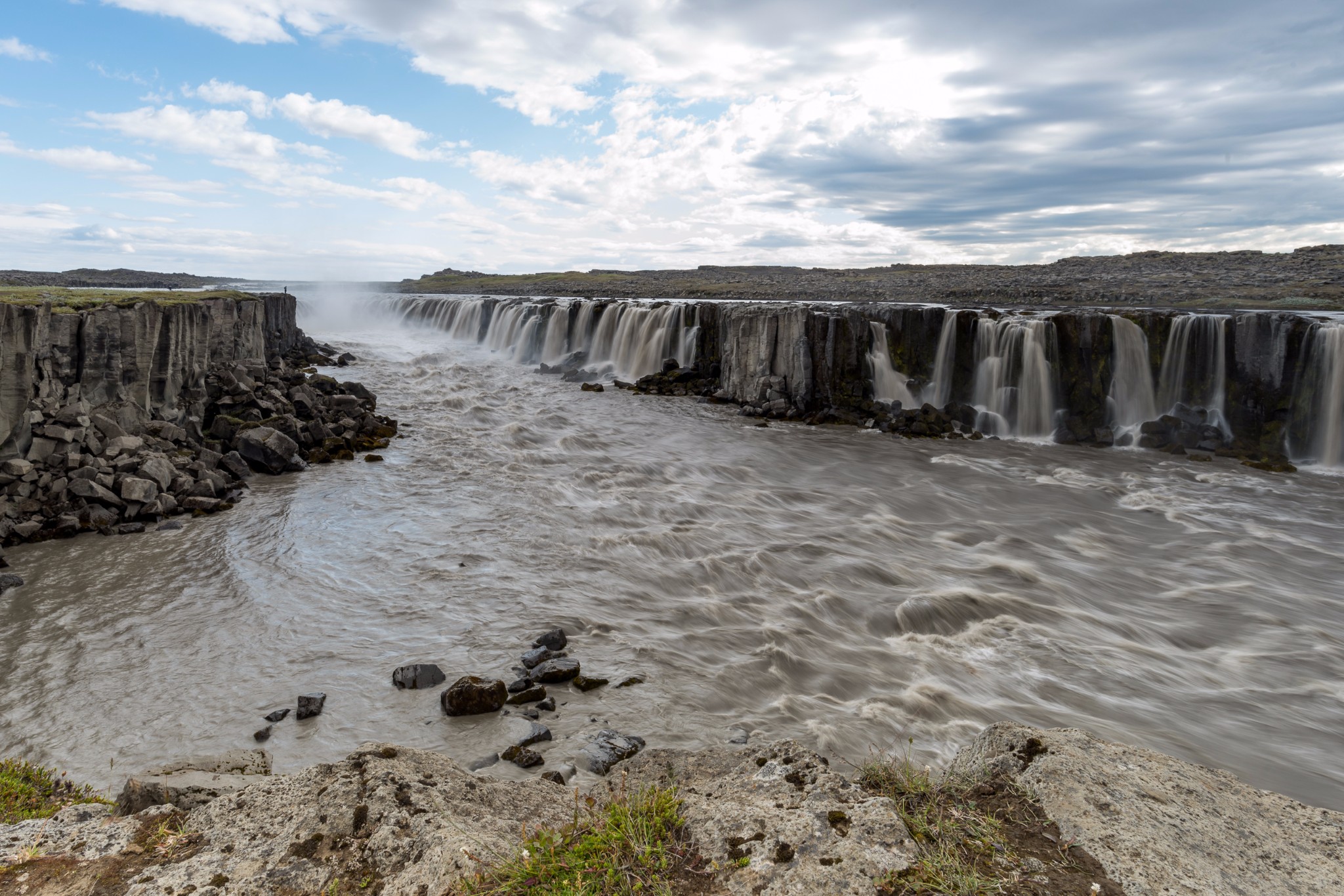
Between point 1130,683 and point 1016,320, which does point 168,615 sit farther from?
point 1016,320

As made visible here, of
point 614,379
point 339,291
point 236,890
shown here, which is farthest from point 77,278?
point 236,890

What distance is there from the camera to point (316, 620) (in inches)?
386

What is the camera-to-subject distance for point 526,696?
25.8 feet

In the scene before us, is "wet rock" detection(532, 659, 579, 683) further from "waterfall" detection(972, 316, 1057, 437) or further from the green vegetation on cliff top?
"waterfall" detection(972, 316, 1057, 437)

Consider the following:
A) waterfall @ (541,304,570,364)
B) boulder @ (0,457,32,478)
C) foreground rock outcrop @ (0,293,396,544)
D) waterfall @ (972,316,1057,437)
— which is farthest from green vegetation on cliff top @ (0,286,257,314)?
waterfall @ (972,316,1057,437)

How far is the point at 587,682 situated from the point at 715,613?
2.96 meters

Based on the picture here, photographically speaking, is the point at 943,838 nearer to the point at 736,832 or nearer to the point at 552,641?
the point at 736,832

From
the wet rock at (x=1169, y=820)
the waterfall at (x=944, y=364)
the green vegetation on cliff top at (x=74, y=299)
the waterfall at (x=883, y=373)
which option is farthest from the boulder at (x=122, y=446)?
the waterfall at (x=944, y=364)

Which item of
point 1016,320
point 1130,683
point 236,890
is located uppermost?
point 1016,320

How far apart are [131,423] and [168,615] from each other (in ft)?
27.6

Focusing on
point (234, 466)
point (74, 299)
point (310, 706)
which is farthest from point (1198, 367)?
point (74, 299)

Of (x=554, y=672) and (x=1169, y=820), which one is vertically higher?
(x=1169, y=820)

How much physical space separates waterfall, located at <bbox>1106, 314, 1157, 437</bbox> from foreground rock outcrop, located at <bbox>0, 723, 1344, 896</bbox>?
23.0m

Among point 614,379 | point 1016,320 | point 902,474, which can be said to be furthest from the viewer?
point 614,379
